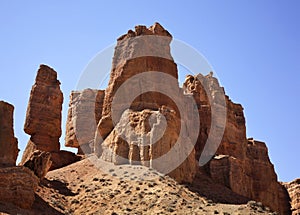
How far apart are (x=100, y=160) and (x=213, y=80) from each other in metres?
28.5

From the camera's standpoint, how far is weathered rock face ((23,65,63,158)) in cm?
6512

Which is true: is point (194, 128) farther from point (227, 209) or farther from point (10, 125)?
point (10, 125)

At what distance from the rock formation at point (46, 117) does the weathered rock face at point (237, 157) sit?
57.3 ft

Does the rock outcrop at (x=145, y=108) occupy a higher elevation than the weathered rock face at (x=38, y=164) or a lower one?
higher

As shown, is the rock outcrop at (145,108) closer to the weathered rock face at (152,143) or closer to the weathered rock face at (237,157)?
the weathered rock face at (152,143)

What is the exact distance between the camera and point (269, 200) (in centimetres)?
7900

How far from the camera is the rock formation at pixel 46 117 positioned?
2537 inches

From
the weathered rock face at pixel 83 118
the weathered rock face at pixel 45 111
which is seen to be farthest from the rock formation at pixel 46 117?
the weathered rock face at pixel 83 118

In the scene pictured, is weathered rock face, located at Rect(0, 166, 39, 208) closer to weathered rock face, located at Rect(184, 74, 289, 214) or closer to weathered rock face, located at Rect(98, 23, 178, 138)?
weathered rock face, located at Rect(98, 23, 178, 138)

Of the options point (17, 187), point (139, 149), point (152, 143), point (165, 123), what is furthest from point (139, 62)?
point (17, 187)

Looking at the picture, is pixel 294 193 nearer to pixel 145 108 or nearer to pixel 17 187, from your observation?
pixel 145 108

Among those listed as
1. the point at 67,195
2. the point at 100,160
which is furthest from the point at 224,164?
the point at 67,195

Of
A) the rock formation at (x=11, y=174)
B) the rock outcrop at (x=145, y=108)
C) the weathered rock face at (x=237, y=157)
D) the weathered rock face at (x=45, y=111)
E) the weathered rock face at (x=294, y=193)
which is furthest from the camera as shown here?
the weathered rock face at (x=294, y=193)

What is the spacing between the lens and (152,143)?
51500mm
